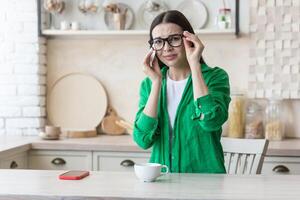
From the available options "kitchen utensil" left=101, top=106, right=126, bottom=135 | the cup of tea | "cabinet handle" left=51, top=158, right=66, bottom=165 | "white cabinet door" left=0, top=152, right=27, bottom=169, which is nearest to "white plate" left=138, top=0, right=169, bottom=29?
"kitchen utensil" left=101, top=106, right=126, bottom=135

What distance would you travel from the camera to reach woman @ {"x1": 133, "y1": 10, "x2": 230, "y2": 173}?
2.07 m

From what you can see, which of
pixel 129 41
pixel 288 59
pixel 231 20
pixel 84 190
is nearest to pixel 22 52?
pixel 129 41

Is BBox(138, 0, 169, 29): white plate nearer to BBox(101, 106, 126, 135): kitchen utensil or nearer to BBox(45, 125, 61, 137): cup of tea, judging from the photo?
BBox(101, 106, 126, 135): kitchen utensil

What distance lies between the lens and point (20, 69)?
3.72 metres

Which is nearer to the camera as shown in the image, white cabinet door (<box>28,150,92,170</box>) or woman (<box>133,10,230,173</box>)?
woman (<box>133,10,230,173</box>)

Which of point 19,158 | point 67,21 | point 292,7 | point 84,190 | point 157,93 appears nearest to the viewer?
point 84,190

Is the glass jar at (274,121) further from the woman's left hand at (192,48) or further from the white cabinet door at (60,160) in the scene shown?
the woman's left hand at (192,48)

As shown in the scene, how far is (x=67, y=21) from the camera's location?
12.5 ft

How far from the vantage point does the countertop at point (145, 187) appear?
5.38ft

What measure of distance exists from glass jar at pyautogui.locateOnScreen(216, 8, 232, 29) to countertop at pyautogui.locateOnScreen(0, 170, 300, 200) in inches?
67.9

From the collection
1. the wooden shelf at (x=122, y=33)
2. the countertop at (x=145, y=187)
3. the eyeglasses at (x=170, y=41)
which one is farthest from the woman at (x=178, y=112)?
the wooden shelf at (x=122, y=33)

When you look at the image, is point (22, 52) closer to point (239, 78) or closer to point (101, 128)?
point (101, 128)

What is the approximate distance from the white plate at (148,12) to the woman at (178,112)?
5.05 feet

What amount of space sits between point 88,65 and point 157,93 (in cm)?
187
